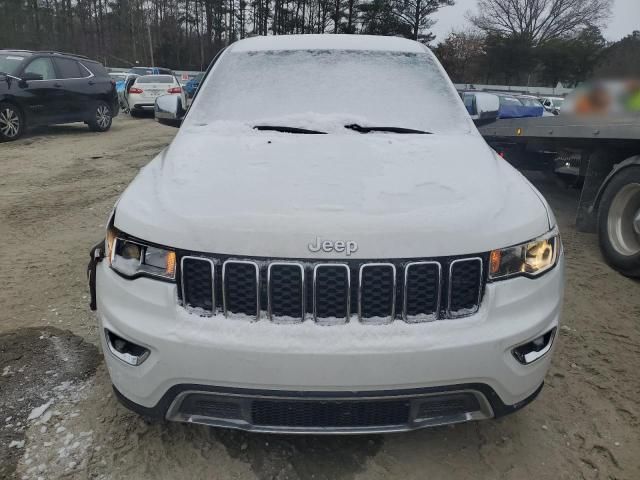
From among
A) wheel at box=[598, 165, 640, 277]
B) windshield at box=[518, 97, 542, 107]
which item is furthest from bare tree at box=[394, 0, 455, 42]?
wheel at box=[598, 165, 640, 277]

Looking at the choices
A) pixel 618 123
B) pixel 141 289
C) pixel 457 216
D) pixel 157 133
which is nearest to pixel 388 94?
pixel 457 216

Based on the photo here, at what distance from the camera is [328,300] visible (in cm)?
189

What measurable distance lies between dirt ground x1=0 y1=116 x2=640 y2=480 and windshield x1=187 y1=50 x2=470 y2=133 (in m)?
1.57

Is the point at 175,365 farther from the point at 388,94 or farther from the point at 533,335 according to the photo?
the point at 388,94

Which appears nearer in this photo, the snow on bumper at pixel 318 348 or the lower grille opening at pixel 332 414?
the snow on bumper at pixel 318 348

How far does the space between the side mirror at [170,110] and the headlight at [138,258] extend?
180 cm

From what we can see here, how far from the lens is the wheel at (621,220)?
14.8 ft

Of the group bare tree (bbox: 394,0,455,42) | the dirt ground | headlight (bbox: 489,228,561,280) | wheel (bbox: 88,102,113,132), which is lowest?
the dirt ground

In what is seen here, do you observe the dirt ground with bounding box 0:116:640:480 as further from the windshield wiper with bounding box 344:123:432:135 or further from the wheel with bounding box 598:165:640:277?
the windshield wiper with bounding box 344:123:432:135

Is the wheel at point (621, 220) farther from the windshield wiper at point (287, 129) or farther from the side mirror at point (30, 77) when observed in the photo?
the side mirror at point (30, 77)

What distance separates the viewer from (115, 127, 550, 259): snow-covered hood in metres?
1.88

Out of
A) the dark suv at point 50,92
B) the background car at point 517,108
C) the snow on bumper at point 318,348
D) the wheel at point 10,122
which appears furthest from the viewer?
the background car at point 517,108

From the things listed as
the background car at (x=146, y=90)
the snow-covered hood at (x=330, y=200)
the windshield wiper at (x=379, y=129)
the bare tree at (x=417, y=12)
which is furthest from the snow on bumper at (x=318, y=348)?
the bare tree at (x=417, y=12)

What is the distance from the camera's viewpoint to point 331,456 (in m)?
2.27
